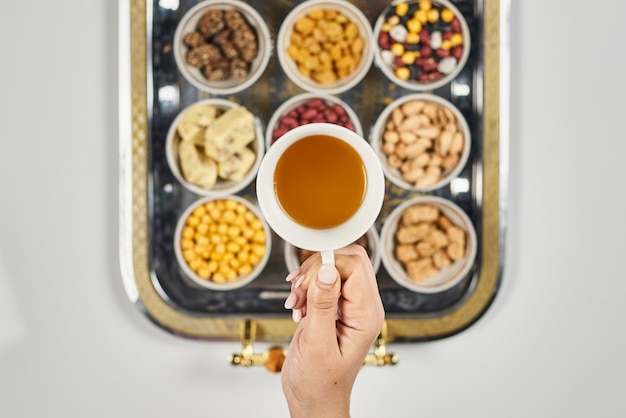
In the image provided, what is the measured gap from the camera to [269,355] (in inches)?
54.3

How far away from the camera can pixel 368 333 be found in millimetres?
1002

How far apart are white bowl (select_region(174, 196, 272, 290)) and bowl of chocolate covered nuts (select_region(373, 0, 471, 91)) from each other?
47 centimetres

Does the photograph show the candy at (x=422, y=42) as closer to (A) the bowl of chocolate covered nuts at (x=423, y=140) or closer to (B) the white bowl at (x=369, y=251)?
(A) the bowl of chocolate covered nuts at (x=423, y=140)

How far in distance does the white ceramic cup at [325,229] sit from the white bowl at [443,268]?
0.48 metres

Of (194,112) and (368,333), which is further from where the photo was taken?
(194,112)

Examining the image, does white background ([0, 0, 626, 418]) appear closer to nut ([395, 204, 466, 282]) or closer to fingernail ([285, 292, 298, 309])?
nut ([395, 204, 466, 282])

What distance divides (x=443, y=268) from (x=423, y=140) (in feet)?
1.06

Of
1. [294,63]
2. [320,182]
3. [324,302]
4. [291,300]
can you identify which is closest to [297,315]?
[291,300]

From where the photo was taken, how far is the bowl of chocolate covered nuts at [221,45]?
1.38 m
